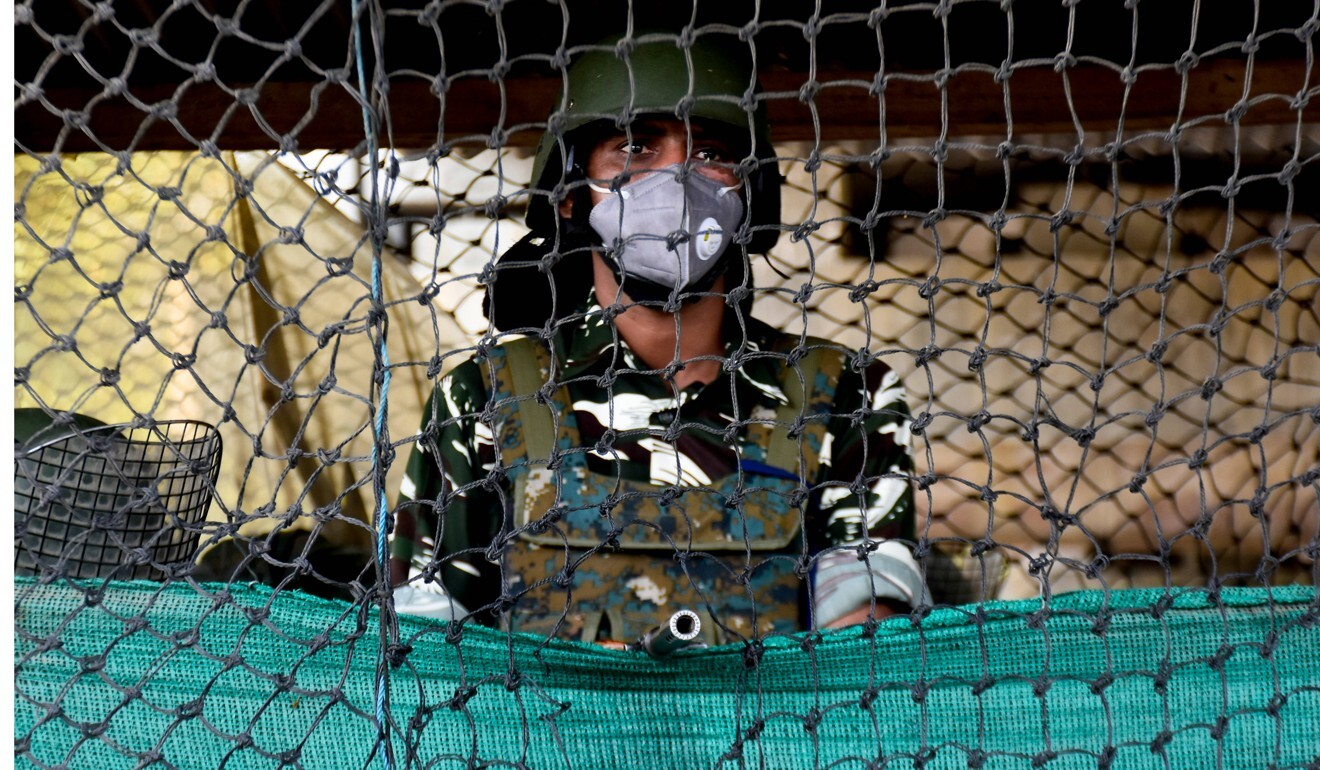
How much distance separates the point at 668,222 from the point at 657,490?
0.37m

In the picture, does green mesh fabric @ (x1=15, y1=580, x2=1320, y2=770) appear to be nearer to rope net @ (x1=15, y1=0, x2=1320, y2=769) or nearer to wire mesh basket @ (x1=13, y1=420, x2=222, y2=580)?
rope net @ (x1=15, y1=0, x2=1320, y2=769)

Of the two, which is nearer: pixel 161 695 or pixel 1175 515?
pixel 161 695

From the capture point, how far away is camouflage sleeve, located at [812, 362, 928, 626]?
2000 mm

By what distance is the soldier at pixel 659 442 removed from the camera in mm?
2039

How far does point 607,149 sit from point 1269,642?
1.23 metres

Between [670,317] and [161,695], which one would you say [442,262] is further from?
[161,695]

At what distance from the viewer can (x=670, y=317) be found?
2.31m

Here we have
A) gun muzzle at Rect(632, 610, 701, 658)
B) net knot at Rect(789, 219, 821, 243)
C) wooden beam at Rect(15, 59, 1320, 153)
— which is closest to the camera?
gun muzzle at Rect(632, 610, 701, 658)

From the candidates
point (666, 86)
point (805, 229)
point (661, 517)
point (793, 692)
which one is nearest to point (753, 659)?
point (793, 692)

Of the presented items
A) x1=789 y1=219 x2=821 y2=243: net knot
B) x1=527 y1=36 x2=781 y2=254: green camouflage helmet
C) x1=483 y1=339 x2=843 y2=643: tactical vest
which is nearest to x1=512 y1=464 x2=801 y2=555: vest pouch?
x1=483 y1=339 x2=843 y2=643: tactical vest

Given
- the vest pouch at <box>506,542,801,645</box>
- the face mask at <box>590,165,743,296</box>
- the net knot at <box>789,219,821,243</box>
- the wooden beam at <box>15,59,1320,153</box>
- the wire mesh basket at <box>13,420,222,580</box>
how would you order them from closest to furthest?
the net knot at <box>789,219,821,243</box> → the wire mesh basket at <box>13,420,222,580</box> → the face mask at <box>590,165,743,296</box> → the vest pouch at <box>506,542,801,645</box> → the wooden beam at <box>15,59,1320,153</box>

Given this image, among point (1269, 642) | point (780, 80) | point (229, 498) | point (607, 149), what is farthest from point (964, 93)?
point (229, 498)

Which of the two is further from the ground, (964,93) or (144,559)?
(964,93)

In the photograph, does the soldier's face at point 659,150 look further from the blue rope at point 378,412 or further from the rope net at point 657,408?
the blue rope at point 378,412
